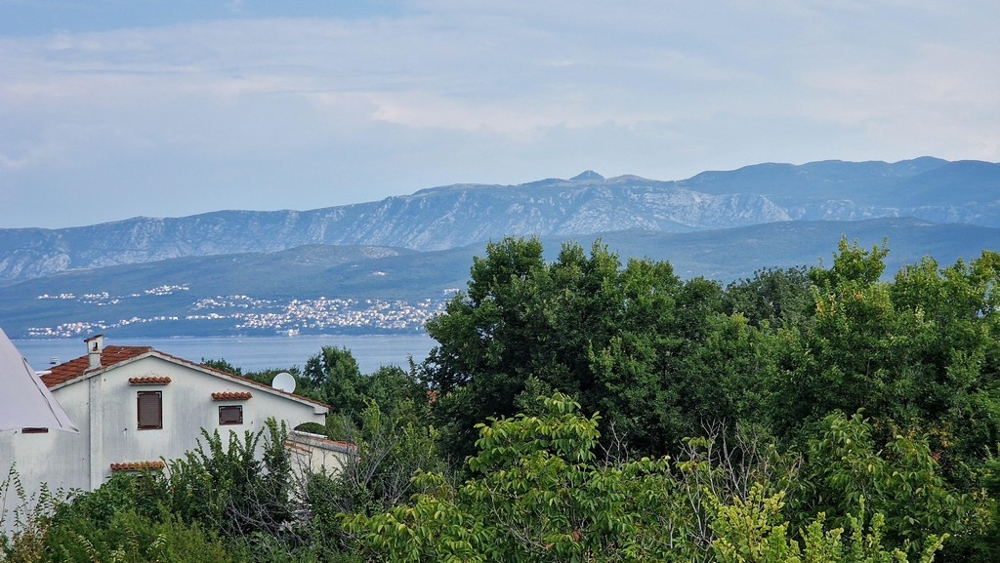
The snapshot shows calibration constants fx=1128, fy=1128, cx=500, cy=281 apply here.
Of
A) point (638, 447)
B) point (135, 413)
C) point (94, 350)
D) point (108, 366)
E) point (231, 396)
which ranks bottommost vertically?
point (638, 447)

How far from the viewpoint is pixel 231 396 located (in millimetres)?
41188

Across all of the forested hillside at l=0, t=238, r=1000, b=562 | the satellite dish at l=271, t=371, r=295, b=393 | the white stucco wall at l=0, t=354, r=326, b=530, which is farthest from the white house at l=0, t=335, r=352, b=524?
the forested hillside at l=0, t=238, r=1000, b=562

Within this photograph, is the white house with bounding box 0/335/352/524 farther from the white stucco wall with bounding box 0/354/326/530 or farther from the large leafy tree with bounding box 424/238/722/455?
the large leafy tree with bounding box 424/238/722/455

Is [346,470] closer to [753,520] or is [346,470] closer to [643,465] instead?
[643,465]

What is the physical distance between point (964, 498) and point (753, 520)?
4.87 meters

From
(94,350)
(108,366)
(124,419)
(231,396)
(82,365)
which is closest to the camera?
(108,366)

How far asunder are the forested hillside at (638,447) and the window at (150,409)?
31.8ft

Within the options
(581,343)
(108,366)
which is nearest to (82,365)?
(108,366)

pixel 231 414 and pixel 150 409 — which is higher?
pixel 150 409

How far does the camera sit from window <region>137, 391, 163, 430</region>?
40.6 m

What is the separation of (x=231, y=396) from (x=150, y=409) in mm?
2876

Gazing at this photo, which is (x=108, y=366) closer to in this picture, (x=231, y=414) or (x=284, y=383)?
(x=231, y=414)

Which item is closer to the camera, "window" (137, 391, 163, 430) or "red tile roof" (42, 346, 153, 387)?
"red tile roof" (42, 346, 153, 387)

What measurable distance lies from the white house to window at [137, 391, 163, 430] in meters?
0.04
